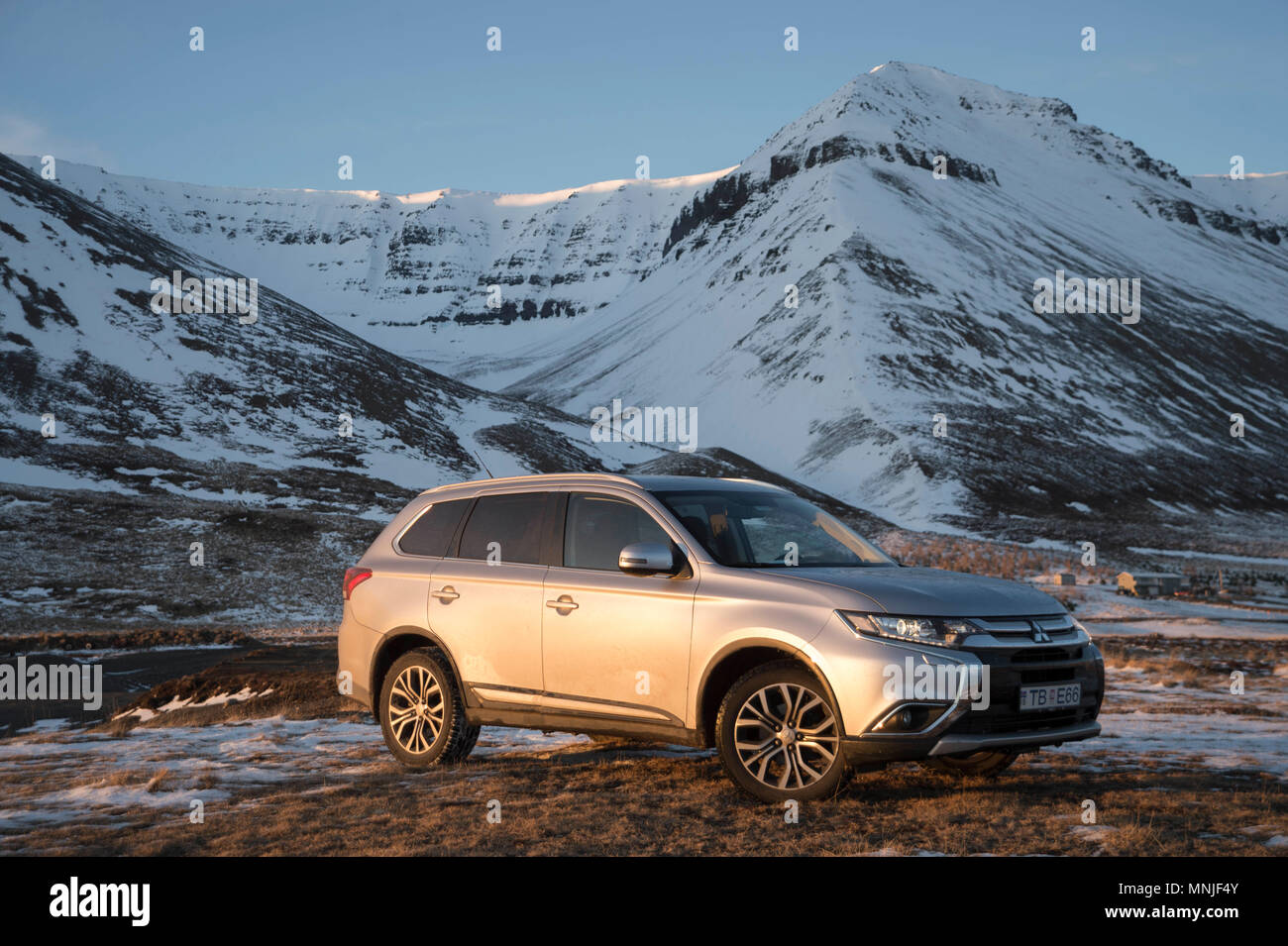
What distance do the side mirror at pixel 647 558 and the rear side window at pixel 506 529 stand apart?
1053mm

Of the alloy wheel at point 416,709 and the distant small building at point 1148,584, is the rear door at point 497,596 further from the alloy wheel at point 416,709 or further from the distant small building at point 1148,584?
the distant small building at point 1148,584

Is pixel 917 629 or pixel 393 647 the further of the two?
pixel 393 647

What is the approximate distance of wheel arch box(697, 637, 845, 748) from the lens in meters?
6.46

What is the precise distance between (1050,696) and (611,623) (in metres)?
2.61

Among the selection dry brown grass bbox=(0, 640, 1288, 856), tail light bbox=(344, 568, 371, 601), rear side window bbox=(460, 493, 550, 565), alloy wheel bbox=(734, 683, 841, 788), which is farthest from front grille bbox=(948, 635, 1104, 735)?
tail light bbox=(344, 568, 371, 601)

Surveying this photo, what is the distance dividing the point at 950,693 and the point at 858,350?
97.3 m

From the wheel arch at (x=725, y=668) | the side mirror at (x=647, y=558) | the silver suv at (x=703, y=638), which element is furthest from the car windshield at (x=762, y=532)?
the wheel arch at (x=725, y=668)

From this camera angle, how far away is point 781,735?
6348 mm

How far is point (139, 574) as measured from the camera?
112 feet

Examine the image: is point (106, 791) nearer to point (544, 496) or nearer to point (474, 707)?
point (474, 707)

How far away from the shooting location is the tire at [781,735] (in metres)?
6.22

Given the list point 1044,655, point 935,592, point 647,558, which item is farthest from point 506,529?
point 1044,655

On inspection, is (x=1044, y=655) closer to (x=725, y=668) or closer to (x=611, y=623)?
(x=725, y=668)

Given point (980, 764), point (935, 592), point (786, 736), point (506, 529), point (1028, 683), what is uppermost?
point (506, 529)
